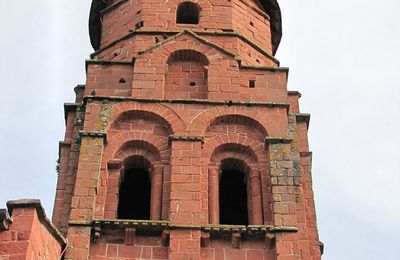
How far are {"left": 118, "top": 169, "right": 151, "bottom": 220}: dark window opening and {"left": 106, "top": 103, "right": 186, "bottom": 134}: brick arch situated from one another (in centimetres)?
133

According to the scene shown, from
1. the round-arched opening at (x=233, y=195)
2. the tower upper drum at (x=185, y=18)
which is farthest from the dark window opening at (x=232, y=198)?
the tower upper drum at (x=185, y=18)

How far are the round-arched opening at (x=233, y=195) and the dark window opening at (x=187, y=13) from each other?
245 inches

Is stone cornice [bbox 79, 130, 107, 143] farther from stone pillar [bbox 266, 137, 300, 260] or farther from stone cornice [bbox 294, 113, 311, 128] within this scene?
stone cornice [bbox 294, 113, 311, 128]

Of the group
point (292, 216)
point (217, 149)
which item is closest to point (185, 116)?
point (217, 149)

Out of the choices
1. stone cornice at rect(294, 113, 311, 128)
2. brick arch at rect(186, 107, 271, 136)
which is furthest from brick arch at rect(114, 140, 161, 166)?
stone cornice at rect(294, 113, 311, 128)

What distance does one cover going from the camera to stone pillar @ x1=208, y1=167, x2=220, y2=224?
2222 cm

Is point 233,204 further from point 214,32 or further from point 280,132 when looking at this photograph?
point 214,32

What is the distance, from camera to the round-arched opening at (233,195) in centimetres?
2402

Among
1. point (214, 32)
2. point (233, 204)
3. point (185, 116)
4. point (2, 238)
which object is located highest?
point (214, 32)

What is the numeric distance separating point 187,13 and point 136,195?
6966 mm

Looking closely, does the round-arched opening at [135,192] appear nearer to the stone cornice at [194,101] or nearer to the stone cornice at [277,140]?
the stone cornice at [194,101]

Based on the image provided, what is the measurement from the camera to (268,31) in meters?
29.3

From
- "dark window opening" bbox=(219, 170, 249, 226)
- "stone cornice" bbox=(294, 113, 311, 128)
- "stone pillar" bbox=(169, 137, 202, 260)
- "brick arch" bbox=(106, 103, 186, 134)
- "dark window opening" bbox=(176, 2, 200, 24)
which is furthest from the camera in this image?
"dark window opening" bbox=(176, 2, 200, 24)

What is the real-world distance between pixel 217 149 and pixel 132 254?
402cm
